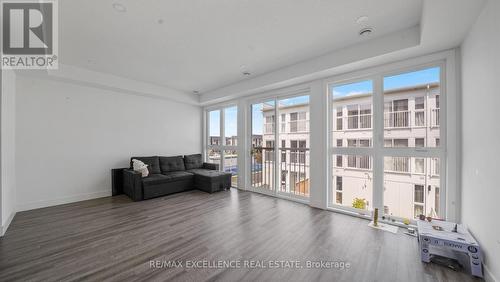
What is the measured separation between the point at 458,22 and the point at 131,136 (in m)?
6.16

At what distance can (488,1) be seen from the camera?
5.57ft

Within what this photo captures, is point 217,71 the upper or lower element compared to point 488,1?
upper

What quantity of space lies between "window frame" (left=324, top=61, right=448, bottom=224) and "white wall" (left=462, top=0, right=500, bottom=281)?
29 centimetres

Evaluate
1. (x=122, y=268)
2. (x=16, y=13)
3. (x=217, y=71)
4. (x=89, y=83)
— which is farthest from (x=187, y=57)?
(x=122, y=268)

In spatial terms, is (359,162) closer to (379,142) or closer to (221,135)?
(379,142)

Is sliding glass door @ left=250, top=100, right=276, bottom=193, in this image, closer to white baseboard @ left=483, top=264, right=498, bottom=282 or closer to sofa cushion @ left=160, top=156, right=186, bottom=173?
sofa cushion @ left=160, top=156, right=186, bottom=173

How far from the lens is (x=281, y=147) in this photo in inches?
178

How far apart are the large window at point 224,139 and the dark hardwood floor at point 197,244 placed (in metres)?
2.17

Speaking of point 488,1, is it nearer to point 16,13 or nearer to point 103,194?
point 16,13

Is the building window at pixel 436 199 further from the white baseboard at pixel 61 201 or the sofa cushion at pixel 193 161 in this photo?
the white baseboard at pixel 61 201

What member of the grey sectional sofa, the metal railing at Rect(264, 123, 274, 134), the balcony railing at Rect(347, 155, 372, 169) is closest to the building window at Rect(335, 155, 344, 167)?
the balcony railing at Rect(347, 155, 372, 169)

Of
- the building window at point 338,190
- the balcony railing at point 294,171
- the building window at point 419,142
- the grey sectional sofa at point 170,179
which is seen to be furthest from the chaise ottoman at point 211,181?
the building window at point 419,142

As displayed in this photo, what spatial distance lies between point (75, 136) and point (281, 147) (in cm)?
457

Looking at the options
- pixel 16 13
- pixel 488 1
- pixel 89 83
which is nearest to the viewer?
pixel 488 1
